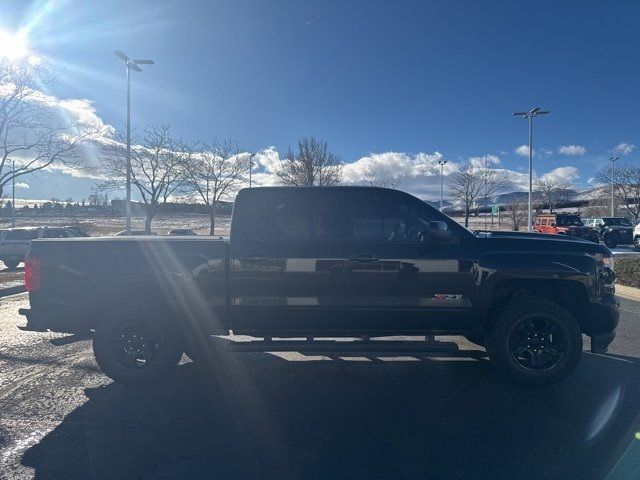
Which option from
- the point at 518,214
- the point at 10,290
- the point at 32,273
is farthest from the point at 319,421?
the point at 518,214

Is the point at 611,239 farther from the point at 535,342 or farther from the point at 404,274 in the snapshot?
the point at 404,274

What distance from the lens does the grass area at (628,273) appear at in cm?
1191

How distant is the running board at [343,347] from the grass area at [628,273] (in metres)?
8.89

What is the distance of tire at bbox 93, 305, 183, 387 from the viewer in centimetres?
520

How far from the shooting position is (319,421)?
174 inches

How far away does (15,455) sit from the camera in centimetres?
383

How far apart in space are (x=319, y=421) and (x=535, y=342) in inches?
96.1

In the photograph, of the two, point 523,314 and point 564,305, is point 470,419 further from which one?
point 564,305

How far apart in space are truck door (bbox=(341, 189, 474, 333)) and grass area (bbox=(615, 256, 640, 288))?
876 centimetres

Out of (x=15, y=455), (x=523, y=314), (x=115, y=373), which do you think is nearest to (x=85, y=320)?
(x=115, y=373)

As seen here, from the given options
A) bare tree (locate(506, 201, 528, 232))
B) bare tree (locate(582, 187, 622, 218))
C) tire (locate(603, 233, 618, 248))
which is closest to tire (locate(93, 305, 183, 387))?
tire (locate(603, 233, 618, 248))

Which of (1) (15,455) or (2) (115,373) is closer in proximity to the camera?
(1) (15,455)

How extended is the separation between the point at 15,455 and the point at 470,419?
12.4 feet

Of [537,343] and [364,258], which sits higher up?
[364,258]
